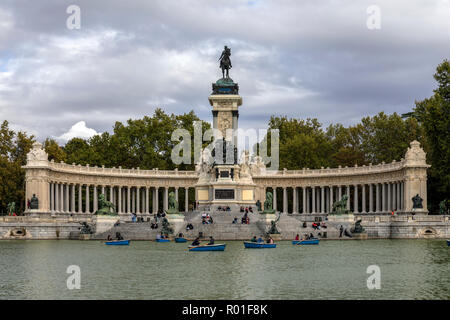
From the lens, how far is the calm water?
25172 millimetres

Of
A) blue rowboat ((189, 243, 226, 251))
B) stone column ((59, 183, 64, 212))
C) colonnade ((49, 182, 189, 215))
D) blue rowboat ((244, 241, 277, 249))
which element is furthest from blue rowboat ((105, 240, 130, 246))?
stone column ((59, 183, 64, 212))

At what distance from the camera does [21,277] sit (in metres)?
29.8

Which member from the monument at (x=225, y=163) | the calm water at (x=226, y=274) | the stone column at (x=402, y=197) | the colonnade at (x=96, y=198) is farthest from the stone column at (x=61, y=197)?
the stone column at (x=402, y=197)

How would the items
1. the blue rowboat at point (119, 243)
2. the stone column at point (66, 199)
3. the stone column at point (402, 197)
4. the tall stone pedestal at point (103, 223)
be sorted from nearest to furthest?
1. the blue rowboat at point (119, 243)
2. the tall stone pedestal at point (103, 223)
3. the stone column at point (402, 197)
4. the stone column at point (66, 199)

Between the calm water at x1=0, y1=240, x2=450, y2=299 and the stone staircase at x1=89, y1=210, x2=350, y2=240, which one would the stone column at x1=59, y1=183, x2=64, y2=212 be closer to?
the stone staircase at x1=89, y1=210, x2=350, y2=240

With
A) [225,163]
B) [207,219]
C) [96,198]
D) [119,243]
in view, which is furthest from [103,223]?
[96,198]

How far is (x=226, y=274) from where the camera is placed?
30.7m

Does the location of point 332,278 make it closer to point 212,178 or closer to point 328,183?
point 212,178

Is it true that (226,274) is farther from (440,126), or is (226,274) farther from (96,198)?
(96,198)

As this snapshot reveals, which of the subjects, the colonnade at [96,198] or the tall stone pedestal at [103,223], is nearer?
the tall stone pedestal at [103,223]

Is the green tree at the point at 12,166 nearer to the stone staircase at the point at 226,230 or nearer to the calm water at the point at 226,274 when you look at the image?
the stone staircase at the point at 226,230

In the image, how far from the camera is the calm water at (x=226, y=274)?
25172mm
